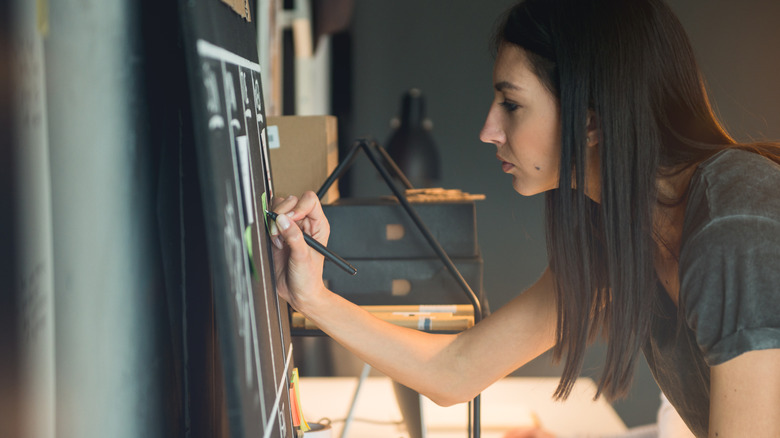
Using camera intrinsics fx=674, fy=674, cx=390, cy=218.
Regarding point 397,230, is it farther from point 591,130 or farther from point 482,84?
point 482,84

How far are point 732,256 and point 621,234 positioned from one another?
0.19 meters

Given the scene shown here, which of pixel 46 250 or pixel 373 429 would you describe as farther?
pixel 373 429

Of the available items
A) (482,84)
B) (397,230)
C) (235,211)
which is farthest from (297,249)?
(482,84)

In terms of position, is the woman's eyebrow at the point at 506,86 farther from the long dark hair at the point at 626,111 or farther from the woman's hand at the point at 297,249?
→ the woman's hand at the point at 297,249

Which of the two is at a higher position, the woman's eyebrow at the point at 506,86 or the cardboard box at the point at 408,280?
the woman's eyebrow at the point at 506,86

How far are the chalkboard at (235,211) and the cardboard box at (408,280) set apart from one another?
0.63m

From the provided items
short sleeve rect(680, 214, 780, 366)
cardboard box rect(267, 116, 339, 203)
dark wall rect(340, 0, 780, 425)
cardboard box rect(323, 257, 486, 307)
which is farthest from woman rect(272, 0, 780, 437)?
dark wall rect(340, 0, 780, 425)

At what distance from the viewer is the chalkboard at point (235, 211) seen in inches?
20.4

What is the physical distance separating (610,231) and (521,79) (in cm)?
25

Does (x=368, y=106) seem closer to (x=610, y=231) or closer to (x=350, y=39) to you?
(x=350, y=39)

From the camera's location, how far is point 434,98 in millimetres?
3178

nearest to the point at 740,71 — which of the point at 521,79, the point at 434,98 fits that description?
the point at 434,98

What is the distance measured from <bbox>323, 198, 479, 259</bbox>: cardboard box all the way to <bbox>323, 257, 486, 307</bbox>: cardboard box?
0.02 meters

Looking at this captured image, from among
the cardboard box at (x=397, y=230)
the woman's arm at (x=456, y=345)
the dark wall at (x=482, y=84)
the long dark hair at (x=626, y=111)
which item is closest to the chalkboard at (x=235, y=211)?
the woman's arm at (x=456, y=345)
